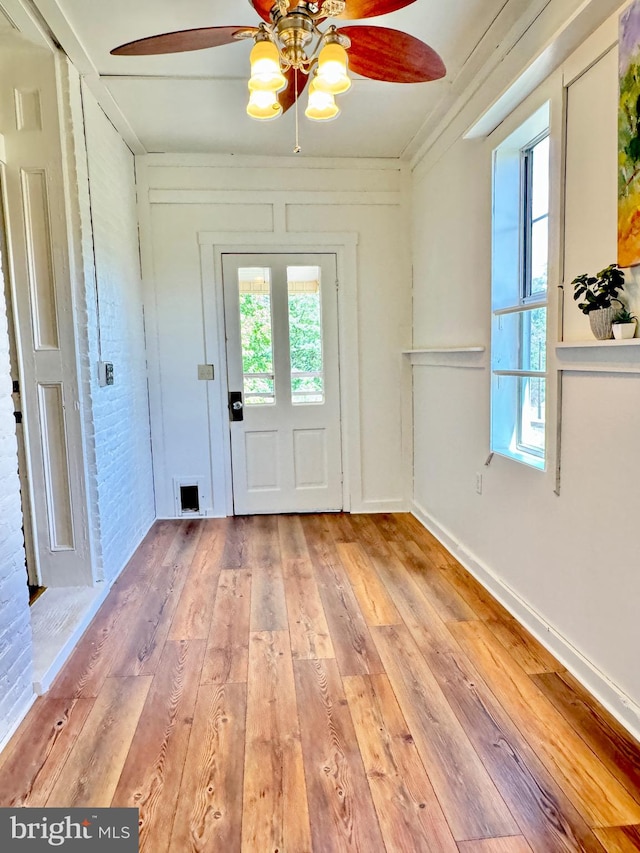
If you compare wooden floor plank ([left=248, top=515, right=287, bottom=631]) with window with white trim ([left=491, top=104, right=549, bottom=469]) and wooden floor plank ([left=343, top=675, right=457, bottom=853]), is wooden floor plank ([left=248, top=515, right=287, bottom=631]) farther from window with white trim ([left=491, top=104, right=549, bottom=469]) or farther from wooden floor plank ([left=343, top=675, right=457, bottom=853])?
window with white trim ([left=491, top=104, right=549, bottom=469])

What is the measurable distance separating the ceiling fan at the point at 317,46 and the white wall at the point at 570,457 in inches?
24.0

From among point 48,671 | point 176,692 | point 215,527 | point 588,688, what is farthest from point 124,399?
point 588,688

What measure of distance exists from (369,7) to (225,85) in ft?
4.67

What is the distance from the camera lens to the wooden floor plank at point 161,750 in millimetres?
1311

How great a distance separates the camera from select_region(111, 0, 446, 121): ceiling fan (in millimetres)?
1529

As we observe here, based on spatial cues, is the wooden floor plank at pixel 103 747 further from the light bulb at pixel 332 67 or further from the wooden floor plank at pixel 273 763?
the light bulb at pixel 332 67

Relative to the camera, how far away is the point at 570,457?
1898mm

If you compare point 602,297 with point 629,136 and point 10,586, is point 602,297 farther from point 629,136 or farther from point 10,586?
point 10,586

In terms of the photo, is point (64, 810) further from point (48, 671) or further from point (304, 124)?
point (304, 124)

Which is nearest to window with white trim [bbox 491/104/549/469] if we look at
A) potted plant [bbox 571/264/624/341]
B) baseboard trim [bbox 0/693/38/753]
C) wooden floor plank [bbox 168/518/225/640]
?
potted plant [bbox 571/264/624/341]

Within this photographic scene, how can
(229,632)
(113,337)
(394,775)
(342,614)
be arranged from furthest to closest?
1. (113,337)
2. (342,614)
3. (229,632)
4. (394,775)

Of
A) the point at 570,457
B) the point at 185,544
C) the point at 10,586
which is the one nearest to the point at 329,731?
the point at 10,586

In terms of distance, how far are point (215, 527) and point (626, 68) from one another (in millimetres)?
3343

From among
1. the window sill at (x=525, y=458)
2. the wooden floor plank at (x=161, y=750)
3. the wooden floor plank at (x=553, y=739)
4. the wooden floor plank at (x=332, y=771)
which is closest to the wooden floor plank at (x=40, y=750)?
the wooden floor plank at (x=161, y=750)
